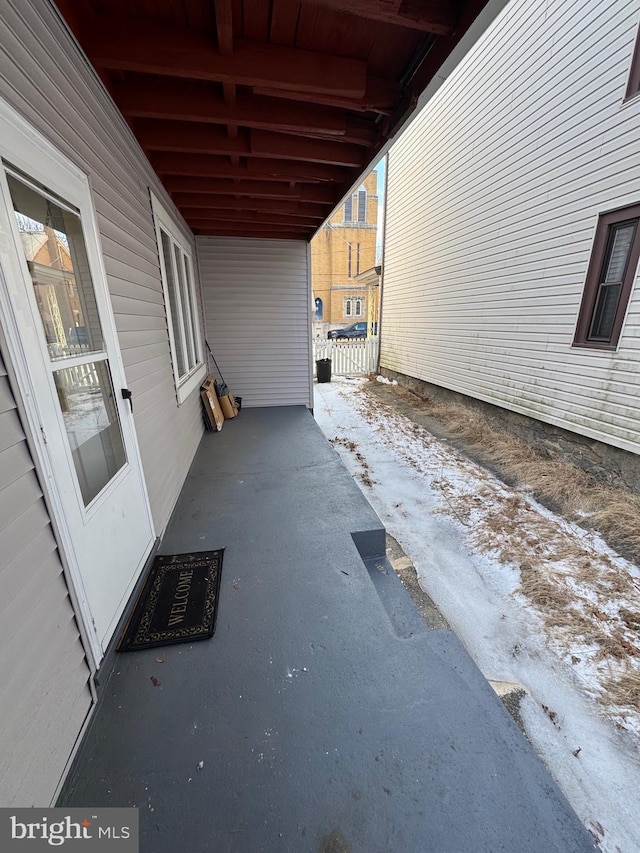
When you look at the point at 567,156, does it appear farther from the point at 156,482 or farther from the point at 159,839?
the point at 159,839

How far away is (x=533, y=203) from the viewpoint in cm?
438

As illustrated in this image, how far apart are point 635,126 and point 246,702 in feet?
17.3

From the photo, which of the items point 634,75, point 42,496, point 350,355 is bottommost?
point 350,355

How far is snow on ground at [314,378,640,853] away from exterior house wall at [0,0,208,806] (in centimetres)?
184

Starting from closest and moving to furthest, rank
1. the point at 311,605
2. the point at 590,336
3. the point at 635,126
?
the point at 311,605 → the point at 635,126 → the point at 590,336

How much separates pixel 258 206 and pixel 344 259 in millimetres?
18707

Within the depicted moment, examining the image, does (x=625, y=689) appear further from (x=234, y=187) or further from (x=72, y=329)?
(x=234, y=187)

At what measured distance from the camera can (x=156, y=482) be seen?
2.28 meters

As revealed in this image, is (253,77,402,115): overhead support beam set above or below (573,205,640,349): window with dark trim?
above

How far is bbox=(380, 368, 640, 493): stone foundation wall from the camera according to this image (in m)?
3.47

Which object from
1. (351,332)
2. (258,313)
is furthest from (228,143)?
(351,332)

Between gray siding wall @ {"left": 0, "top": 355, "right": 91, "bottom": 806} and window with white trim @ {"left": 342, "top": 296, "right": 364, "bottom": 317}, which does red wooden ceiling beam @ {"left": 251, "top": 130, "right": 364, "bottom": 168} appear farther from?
window with white trim @ {"left": 342, "top": 296, "right": 364, "bottom": 317}

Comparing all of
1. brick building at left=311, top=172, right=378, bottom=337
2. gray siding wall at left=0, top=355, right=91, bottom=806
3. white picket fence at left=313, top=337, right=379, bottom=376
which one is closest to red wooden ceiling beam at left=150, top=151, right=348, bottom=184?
gray siding wall at left=0, top=355, right=91, bottom=806

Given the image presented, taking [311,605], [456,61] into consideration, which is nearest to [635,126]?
[456,61]
